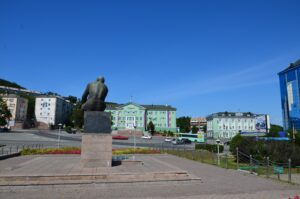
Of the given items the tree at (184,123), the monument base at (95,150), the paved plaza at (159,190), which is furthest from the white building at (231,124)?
the paved plaza at (159,190)

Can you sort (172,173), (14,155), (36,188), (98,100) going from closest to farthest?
(36,188) → (172,173) → (98,100) → (14,155)

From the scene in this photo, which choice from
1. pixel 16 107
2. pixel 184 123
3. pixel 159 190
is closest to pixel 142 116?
pixel 184 123

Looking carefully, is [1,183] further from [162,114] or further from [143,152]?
[162,114]

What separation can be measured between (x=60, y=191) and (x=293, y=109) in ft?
196

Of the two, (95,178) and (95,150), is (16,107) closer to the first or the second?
(95,150)

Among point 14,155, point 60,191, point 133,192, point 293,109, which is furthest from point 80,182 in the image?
point 293,109

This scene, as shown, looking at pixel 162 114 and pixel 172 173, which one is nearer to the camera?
pixel 172 173

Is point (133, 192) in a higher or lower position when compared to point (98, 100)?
lower

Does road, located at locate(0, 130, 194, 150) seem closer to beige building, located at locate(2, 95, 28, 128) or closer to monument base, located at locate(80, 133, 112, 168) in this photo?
monument base, located at locate(80, 133, 112, 168)

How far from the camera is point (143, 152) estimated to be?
27.2 metres

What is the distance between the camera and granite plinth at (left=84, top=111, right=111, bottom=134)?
13.2m

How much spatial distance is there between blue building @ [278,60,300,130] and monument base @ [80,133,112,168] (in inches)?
2116

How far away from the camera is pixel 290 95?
5853 centimetres

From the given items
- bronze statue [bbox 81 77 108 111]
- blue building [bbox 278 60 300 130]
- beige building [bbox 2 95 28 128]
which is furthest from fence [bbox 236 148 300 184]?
beige building [bbox 2 95 28 128]
